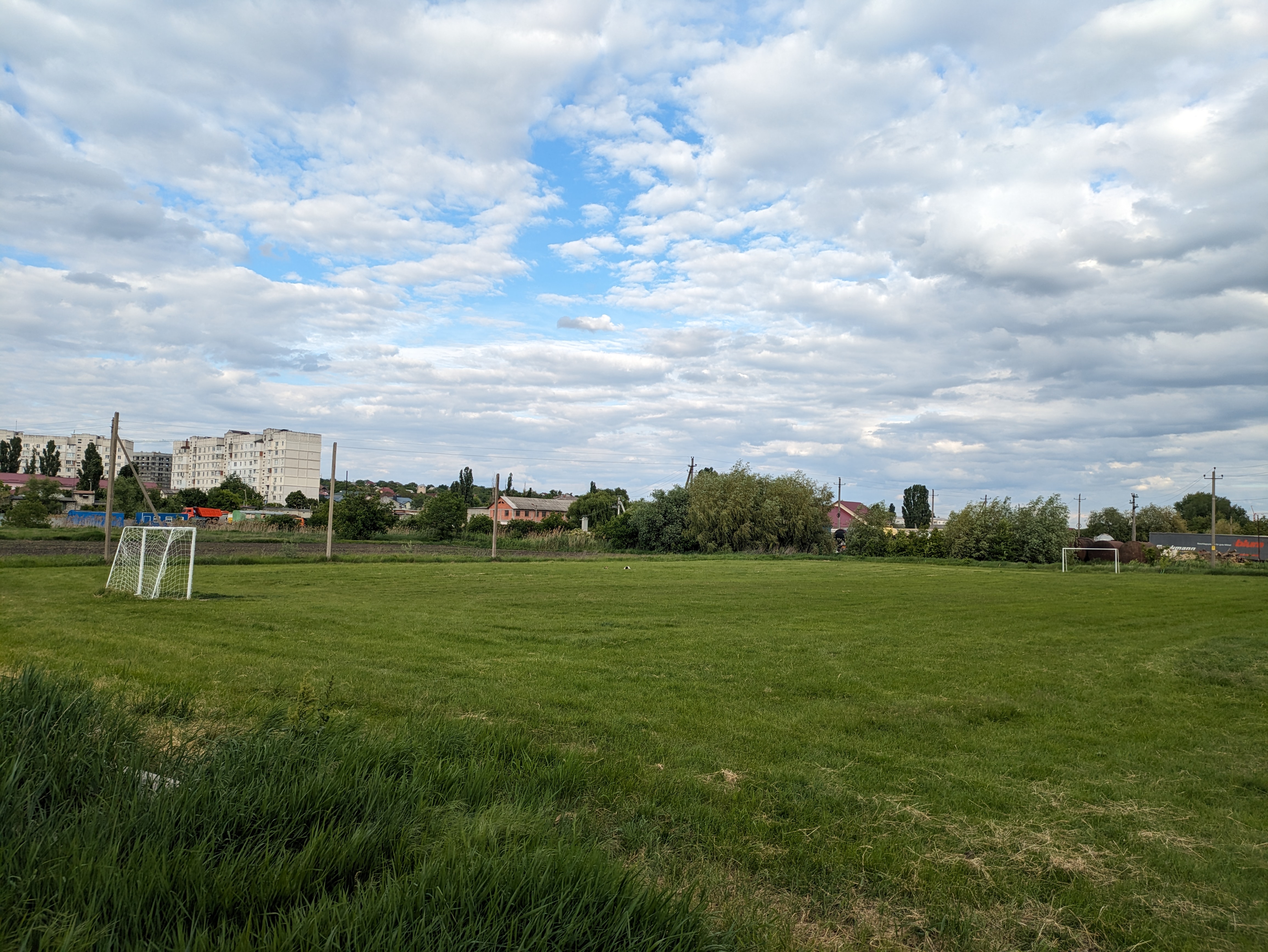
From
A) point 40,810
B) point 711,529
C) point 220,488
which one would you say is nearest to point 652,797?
point 40,810

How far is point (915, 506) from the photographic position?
12694cm

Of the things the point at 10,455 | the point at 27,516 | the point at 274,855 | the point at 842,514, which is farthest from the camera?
the point at 10,455

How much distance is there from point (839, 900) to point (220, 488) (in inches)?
4890

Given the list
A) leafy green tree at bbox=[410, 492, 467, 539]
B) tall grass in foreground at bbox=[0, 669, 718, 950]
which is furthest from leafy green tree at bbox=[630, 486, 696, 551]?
tall grass in foreground at bbox=[0, 669, 718, 950]

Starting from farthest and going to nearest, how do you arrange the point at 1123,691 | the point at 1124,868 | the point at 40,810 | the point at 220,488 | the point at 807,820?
the point at 220,488 < the point at 1123,691 < the point at 807,820 < the point at 1124,868 < the point at 40,810

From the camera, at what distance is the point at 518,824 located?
3551 millimetres

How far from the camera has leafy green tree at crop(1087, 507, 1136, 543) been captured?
106 meters

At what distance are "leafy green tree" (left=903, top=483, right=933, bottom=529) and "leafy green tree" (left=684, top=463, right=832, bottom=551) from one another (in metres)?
68.1

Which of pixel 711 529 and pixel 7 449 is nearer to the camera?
pixel 711 529

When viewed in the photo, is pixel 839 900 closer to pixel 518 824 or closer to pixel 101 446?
pixel 518 824

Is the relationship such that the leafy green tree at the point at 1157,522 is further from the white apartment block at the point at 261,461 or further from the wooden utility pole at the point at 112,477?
the white apartment block at the point at 261,461

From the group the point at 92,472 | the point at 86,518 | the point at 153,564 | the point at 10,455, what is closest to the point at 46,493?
the point at 86,518

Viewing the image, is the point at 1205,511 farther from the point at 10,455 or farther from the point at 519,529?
the point at 10,455

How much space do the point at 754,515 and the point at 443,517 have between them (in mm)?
30807
